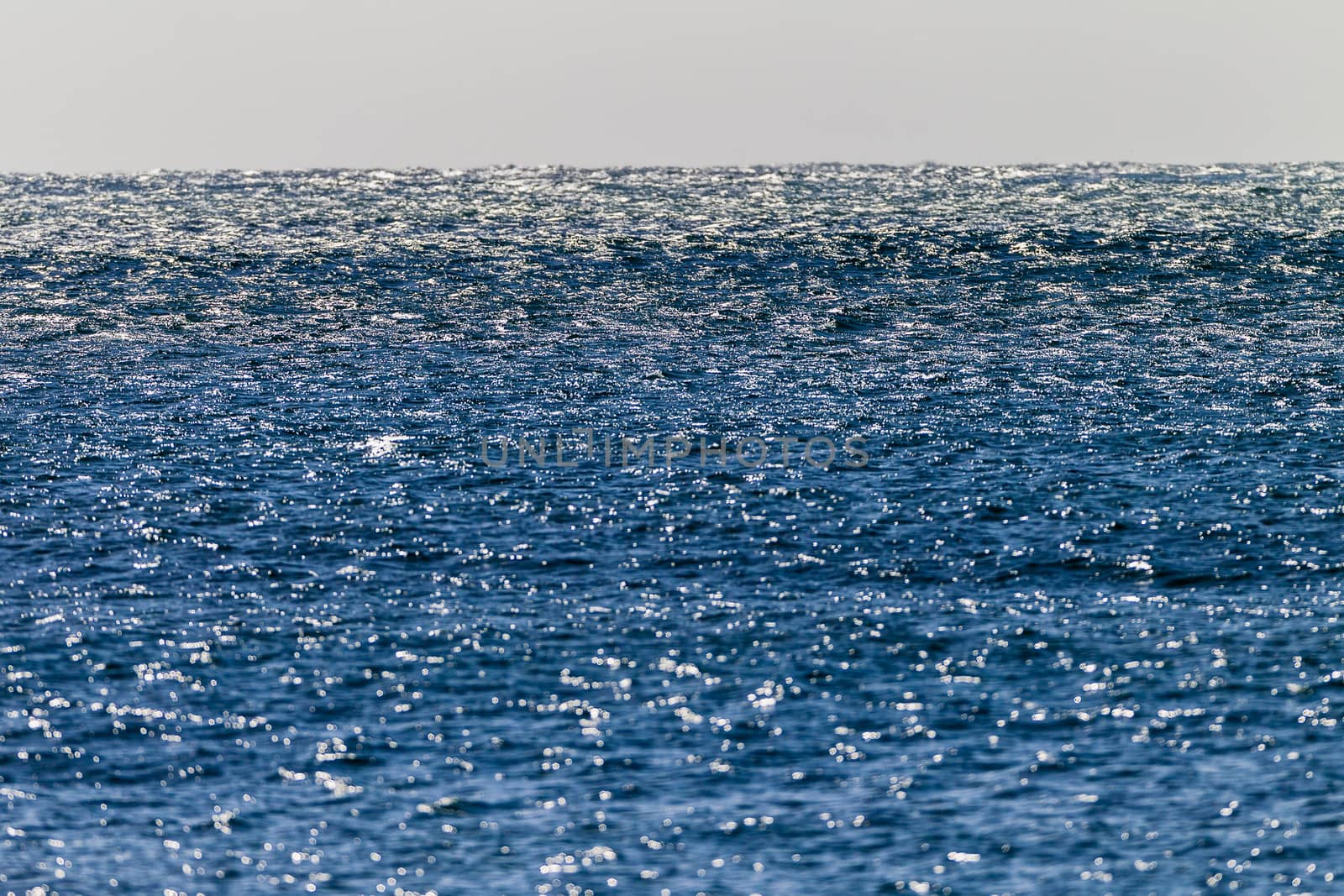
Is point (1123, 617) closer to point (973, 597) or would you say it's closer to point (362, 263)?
point (973, 597)

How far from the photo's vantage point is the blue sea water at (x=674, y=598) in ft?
165

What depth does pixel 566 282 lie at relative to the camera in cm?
14638

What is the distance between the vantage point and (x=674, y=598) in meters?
70.3

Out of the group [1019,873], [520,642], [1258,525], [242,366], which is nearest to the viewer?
[1019,873]

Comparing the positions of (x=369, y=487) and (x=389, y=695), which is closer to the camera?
(x=389, y=695)

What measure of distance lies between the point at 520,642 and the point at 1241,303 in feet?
294

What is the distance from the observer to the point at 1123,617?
221 ft

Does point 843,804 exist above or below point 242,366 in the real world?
below

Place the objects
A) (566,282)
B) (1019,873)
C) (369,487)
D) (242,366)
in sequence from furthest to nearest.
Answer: (566,282)
(242,366)
(369,487)
(1019,873)

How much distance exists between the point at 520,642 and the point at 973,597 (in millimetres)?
19398

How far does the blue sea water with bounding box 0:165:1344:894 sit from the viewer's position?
5025 cm

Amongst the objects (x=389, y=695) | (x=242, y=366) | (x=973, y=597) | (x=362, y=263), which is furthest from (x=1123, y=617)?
(x=362, y=263)

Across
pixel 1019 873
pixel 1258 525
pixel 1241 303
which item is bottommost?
pixel 1019 873

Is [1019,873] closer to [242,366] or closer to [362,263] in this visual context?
[242,366]
